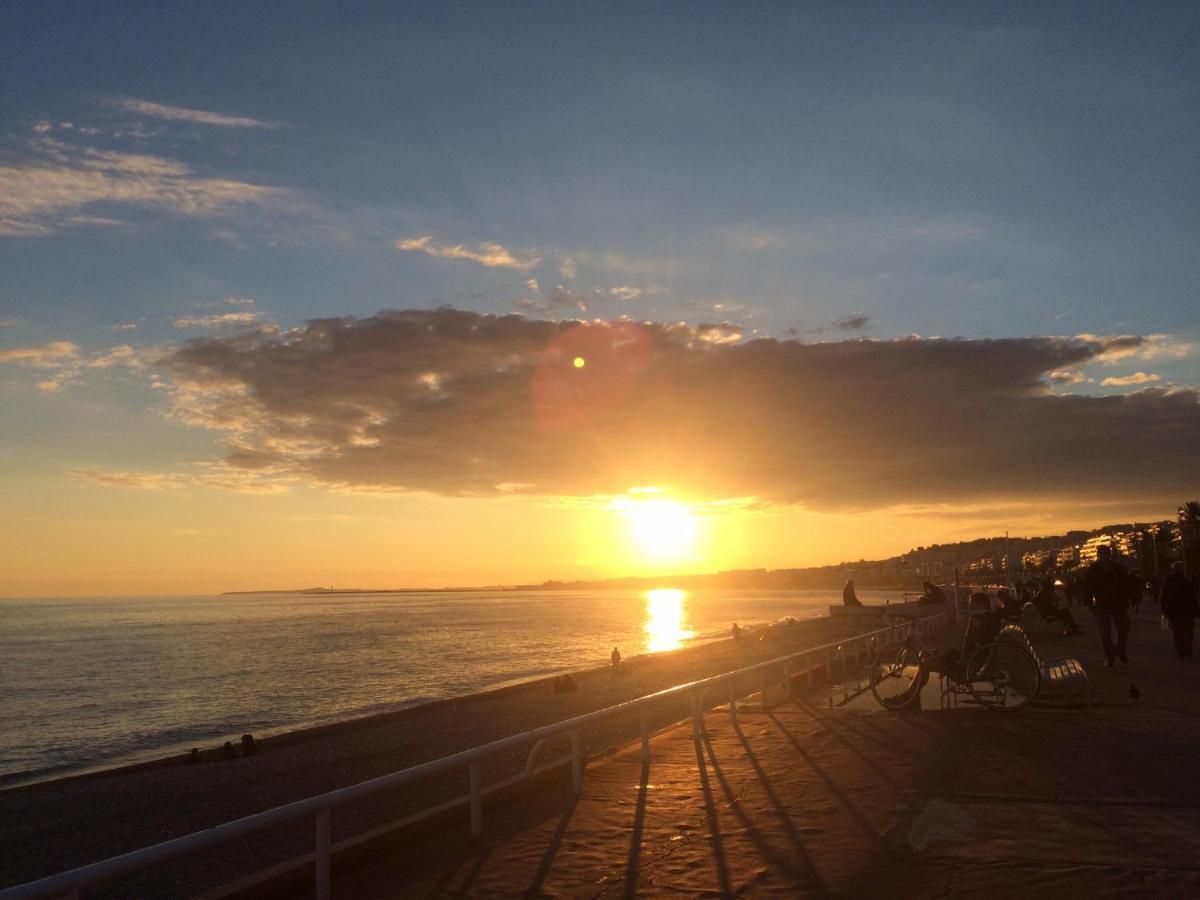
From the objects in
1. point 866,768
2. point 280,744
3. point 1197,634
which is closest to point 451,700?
point 280,744

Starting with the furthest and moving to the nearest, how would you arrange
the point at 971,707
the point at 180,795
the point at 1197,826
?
the point at 180,795 < the point at 971,707 < the point at 1197,826

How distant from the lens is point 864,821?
6387mm

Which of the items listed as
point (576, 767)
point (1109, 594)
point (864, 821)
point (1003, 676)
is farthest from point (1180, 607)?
point (576, 767)

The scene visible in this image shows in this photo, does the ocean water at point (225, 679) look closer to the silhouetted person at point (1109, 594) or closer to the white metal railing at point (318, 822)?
the white metal railing at point (318, 822)

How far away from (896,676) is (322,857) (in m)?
8.42

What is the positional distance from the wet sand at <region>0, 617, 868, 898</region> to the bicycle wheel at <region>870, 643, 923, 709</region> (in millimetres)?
6881

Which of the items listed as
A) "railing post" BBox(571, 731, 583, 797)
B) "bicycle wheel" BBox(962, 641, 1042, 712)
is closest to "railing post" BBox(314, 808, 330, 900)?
"railing post" BBox(571, 731, 583, 797)

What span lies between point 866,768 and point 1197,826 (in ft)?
8.98

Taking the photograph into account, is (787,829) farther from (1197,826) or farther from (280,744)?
(280,744)

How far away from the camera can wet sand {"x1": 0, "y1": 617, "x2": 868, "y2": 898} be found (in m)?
12.0

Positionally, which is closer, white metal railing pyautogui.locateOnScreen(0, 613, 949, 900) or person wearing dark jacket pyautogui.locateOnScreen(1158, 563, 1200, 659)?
white metal railing pyautogui.locateOnScreen(0, 613, 949, 900)

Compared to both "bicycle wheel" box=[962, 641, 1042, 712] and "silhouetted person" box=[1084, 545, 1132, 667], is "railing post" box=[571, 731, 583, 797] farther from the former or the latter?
"silhouetted person" box=[1084, 545, 1132, 667]

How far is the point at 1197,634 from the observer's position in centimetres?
2489

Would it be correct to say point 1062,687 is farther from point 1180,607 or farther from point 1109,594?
point 1180,607
